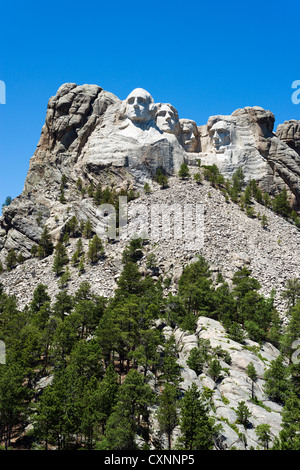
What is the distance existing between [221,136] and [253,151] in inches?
383

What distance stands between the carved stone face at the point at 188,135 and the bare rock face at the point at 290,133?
25.8 m

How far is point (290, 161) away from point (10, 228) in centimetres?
7267

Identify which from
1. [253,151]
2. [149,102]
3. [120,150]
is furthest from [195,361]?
[253,151]

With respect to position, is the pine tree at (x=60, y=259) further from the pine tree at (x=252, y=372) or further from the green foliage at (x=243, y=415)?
the green foliage at (x=243, y=415)

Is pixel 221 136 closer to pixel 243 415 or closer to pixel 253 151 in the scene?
pixel 253 151

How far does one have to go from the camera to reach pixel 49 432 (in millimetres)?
34438

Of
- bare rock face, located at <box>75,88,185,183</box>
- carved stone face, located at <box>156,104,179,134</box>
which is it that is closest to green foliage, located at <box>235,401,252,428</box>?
bare rock face, located at <box>75,88,185,183</box>

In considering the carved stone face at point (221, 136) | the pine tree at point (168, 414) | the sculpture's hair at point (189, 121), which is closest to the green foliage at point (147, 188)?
the carved stone face at point (221, 136)

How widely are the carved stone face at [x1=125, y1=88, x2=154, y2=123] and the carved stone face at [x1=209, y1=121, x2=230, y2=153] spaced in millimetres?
19976

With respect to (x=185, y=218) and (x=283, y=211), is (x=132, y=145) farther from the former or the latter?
(x=283, y=211)

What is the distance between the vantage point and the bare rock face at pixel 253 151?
105m

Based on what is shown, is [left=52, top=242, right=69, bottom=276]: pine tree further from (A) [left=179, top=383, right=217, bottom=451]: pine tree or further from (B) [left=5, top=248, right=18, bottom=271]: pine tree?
(A) [left=179, top=383, right=217, bottom=451]: pine tree

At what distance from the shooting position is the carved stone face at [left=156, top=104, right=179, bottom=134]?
4181 inches

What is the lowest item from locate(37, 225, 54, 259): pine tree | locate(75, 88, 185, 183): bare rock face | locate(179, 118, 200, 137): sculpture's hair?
locate(37, 225, 54, 259): pine tree
